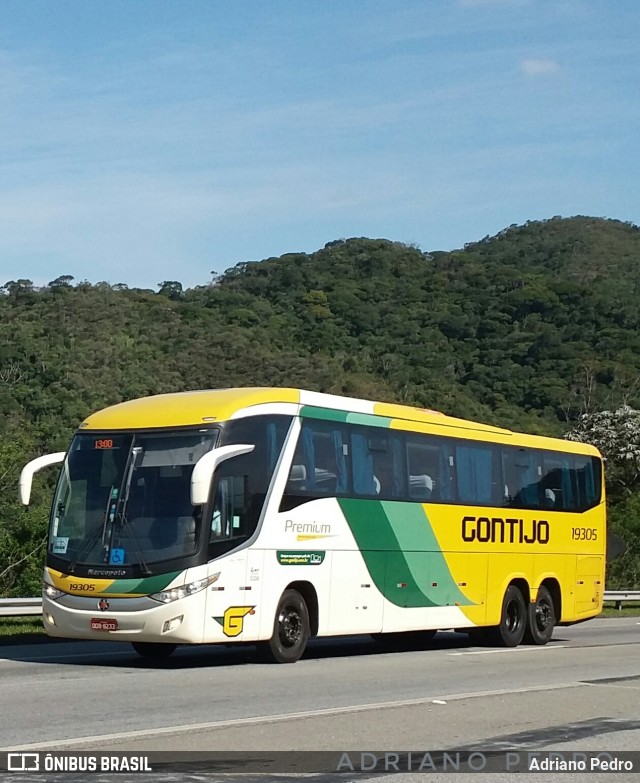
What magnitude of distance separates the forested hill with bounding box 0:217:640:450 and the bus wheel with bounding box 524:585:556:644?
3368 cm

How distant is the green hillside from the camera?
71562 mm

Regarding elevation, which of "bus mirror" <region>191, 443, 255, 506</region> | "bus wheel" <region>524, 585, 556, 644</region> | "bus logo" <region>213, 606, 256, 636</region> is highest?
"bus mirror" <region>191, 443, 255, 506</region>

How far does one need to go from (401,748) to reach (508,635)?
492 inches

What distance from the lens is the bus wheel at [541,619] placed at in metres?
22.2

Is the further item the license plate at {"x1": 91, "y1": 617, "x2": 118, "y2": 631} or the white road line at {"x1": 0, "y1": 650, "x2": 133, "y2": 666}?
the white road line at {"x1": 0, "y1": 650, "x2": 133, "y2": 666}

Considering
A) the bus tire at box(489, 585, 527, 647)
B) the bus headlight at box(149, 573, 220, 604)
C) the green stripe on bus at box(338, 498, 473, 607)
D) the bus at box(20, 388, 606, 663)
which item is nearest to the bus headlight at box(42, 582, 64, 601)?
the bus at box(20, 388, 606, 663)

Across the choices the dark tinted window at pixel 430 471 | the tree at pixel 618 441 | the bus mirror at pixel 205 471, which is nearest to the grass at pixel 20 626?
the dark tinted window at pixel 430 471

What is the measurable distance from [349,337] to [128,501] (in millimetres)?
79688

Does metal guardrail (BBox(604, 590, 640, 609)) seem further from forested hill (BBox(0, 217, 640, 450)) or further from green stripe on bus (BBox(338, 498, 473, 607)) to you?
forested hill (BBox(0, 217, 640, 450))

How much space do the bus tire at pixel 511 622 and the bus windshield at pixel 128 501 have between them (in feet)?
25.7

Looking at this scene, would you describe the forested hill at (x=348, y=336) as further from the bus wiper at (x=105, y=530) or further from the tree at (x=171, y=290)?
the bus wiper at (x=105, y=530)

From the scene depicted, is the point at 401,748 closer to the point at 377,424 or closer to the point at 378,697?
the point at 378,697

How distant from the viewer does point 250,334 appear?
87.2 metres

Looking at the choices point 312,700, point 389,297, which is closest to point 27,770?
point 312,700
